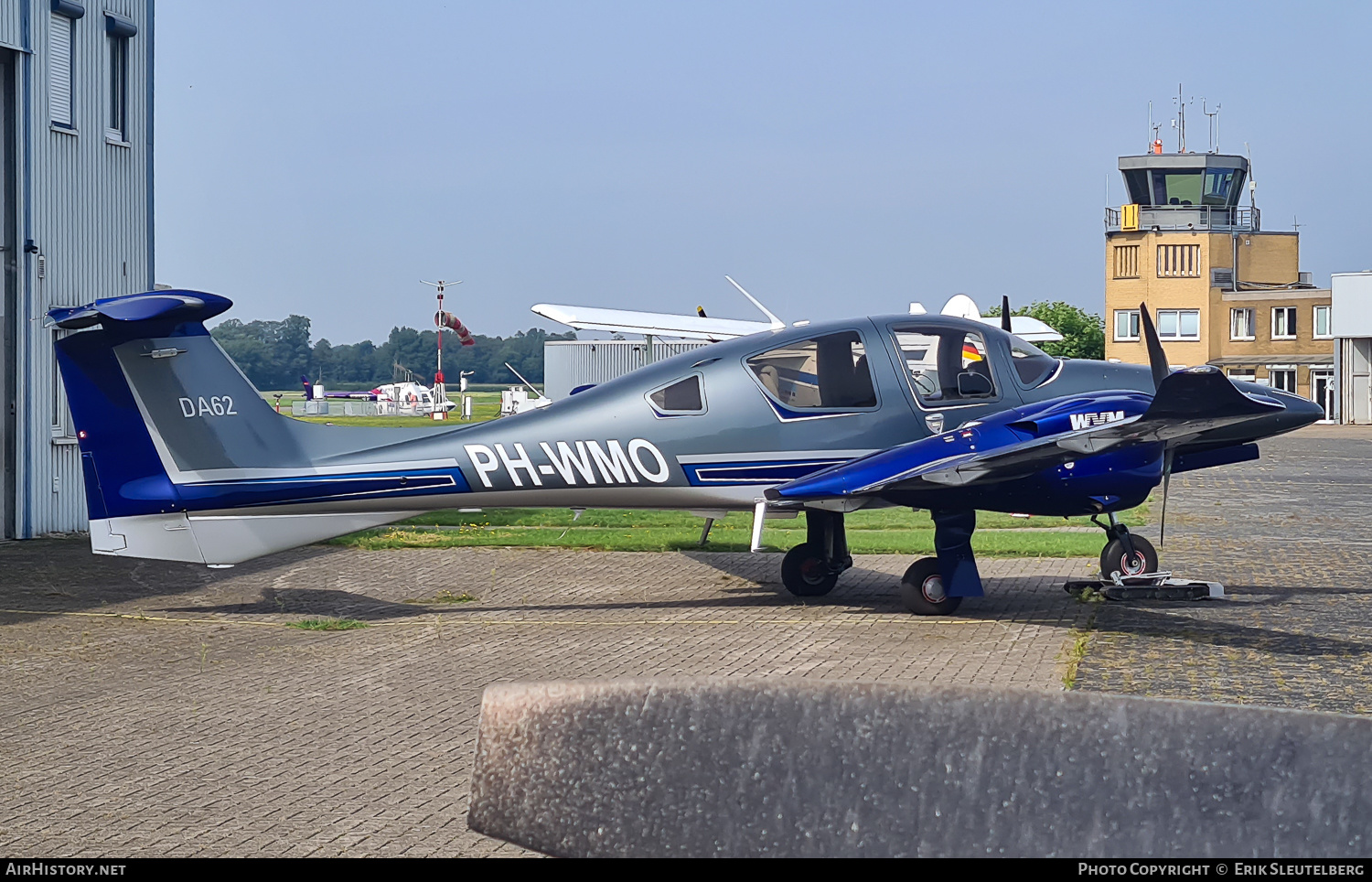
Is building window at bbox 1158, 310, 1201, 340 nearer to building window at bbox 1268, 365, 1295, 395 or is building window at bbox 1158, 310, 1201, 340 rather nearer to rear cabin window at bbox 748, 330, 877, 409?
building window at bbox 1268, 365, 1295, 395

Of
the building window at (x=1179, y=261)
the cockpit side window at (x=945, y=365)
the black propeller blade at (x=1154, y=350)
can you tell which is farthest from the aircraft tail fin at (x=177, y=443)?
the building window at (x=1179, y=261)

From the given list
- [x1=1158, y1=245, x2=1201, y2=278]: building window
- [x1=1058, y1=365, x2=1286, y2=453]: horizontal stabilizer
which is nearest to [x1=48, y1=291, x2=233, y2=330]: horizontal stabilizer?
[x1=1058, y1=365, x2=1286, y2=453]: horizontal stabilizer

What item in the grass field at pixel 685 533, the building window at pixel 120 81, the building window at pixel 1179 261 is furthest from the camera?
the building window at pixel 1179 261

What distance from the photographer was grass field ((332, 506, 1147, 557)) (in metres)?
16.2

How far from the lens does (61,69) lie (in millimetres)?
17203

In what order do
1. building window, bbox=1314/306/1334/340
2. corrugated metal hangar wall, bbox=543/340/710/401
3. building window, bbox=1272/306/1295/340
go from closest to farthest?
corrugated metal hangar wall, bbox=543/340/710/401
building window, bbox=1314/306/1334/340
building window, bbox=1272/306/1295/340

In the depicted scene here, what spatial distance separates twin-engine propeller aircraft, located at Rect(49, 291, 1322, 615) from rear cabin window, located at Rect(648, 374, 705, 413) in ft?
0.09

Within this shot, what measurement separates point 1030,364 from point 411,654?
6099 millimetres

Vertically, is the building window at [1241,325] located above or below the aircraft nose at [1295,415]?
above

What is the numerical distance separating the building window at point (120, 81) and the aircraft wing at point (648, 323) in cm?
1152

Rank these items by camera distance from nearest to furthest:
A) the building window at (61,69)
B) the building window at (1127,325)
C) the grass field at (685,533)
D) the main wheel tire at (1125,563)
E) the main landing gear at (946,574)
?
the main landing gear at (946,574), the main wheel tire at (1125,563), the grass field at (685,533), the building window at (61,69), the building window at (1127,325)

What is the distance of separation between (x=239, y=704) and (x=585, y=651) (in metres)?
2.65

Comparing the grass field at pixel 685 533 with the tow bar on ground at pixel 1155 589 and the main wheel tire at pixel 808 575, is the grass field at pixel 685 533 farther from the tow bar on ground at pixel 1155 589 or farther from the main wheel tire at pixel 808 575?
the tow bar on ground at pixel 1155 589

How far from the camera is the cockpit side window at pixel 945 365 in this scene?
11.7 m
